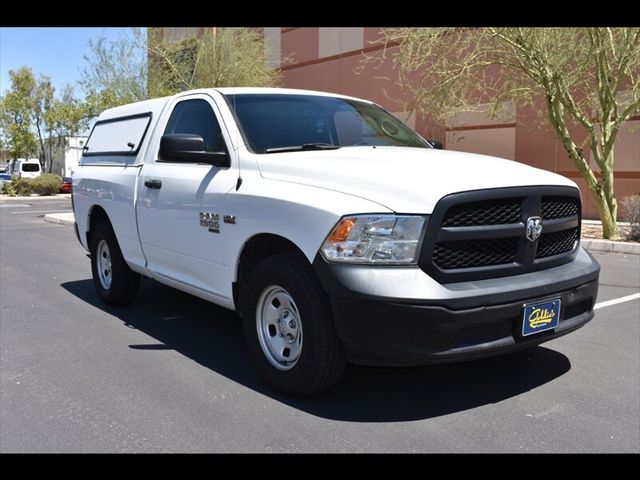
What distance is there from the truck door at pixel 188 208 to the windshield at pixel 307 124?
0.23 m

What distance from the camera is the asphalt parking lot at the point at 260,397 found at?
10.6ft

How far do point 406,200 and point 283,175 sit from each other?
95 centimetres

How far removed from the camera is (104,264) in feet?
20.7

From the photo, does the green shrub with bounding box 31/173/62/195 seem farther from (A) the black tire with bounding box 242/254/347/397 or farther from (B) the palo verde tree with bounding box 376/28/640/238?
(A) the black tire with bounding box 242/254/347/397

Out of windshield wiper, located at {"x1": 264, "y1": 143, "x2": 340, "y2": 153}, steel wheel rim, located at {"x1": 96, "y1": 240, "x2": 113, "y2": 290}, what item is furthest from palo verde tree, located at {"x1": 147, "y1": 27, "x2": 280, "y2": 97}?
windshield wiper, located at {"x1": 264, "y1": 143, "x2": 340, "y2": 153}

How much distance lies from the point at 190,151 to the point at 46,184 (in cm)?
3139

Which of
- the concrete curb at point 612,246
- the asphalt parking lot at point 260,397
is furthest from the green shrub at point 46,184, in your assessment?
the asphalt parking lot at point 260,397

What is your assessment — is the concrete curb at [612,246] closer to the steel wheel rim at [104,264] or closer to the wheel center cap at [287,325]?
the steel wheel rim at [104,264]

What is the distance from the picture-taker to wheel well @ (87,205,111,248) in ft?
20.5

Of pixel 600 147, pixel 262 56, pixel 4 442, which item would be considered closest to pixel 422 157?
pixel 4 442

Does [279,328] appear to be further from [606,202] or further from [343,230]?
[606,202]

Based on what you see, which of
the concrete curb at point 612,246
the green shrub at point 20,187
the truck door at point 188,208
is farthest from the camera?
the green shrub at point 20,187

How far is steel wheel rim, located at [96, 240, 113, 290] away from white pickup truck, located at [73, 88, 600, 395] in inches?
51.7

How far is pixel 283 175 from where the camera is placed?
3869 mm
